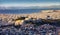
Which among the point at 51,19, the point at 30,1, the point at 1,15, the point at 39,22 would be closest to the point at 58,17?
the point at 51,19

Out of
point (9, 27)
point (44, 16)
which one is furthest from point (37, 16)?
point (9, 27)

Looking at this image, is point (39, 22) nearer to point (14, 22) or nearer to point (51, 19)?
point (51, 19)

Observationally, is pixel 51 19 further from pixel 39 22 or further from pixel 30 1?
pixel 30 1

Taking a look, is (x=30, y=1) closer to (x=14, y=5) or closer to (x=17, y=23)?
(x=14, y=5)

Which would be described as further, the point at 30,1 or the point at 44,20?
the point at 30,1

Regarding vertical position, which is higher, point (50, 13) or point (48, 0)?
point (48, 0)

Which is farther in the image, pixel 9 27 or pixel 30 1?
pixel 30 1

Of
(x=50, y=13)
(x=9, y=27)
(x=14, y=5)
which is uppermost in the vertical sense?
(x=14, y=5)

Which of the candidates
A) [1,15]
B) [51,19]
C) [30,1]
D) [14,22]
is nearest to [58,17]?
[51,19]
